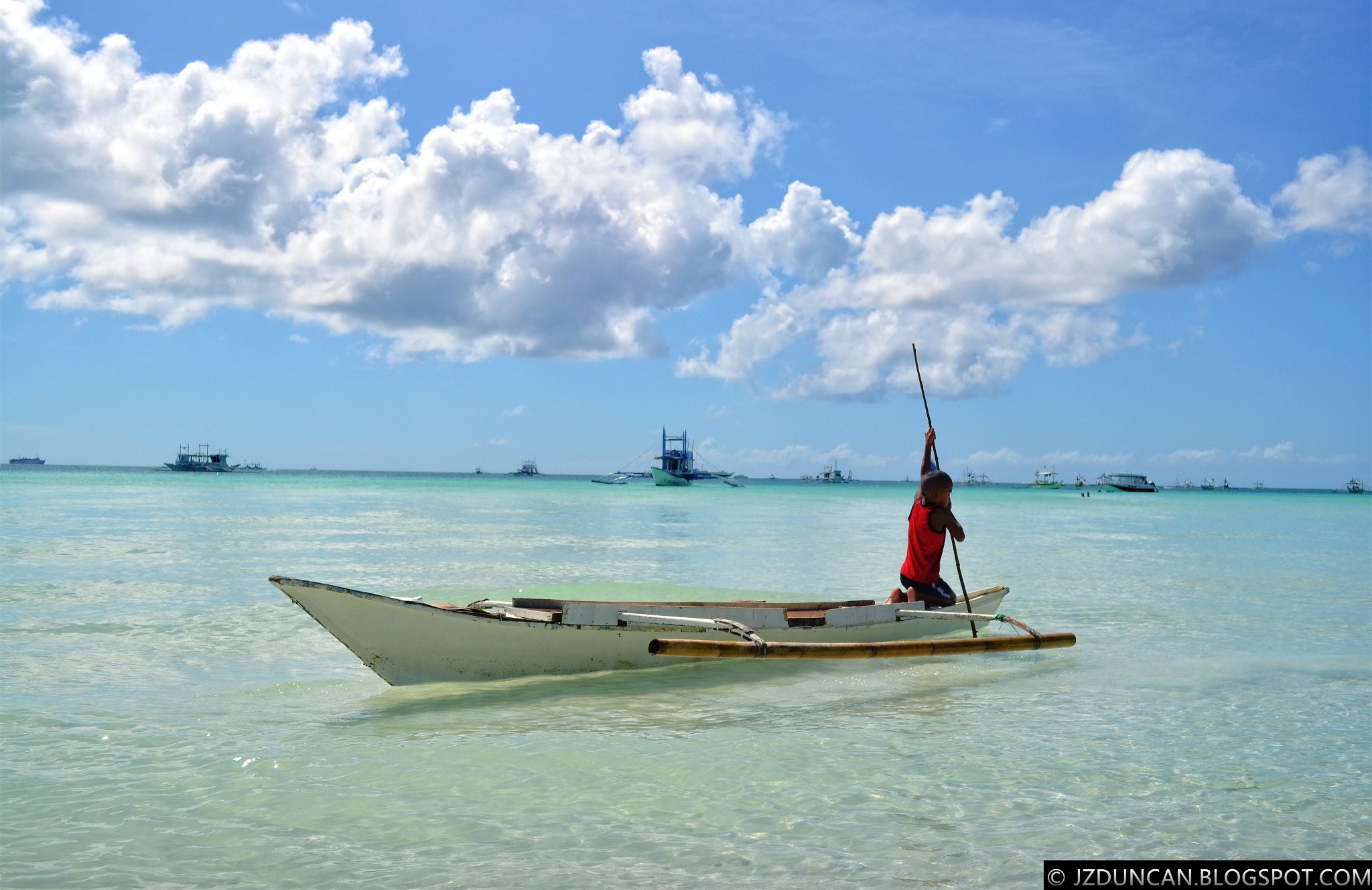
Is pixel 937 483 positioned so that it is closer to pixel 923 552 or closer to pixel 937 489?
pixel 937 489

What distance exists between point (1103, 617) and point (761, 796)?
37.9 feet

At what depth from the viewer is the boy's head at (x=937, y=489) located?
10.7 metres

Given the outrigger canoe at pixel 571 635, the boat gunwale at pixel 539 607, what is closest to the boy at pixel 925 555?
the boat gunwale at pixel 539 607

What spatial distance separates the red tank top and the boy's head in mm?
443

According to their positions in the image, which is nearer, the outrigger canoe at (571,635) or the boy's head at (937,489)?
the outrigger canoe at (571,635)

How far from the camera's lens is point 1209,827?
19.4 ft

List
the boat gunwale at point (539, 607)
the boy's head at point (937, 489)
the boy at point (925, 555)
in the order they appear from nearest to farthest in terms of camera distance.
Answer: the boat gunwale at point (539, 607) → the boy's head at point (937, 489) → the boy at point (925, 555)

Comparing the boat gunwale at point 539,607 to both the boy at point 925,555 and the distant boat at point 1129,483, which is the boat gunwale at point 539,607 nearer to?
the boy at point 925,555

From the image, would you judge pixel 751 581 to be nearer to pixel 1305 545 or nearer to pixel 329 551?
pixel 329 551

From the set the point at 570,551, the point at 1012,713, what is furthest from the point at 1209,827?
the point at 570,551

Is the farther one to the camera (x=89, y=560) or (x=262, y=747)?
(x=89, y=560)

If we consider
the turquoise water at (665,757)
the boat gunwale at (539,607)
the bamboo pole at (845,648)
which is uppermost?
the boat gunwale at (539,607)

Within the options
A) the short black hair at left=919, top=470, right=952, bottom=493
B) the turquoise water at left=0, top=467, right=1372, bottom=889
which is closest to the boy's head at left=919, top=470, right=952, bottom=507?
the short black hair at left=919, top=470, right=952, bottom=493

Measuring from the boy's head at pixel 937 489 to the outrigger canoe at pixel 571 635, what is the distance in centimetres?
139
